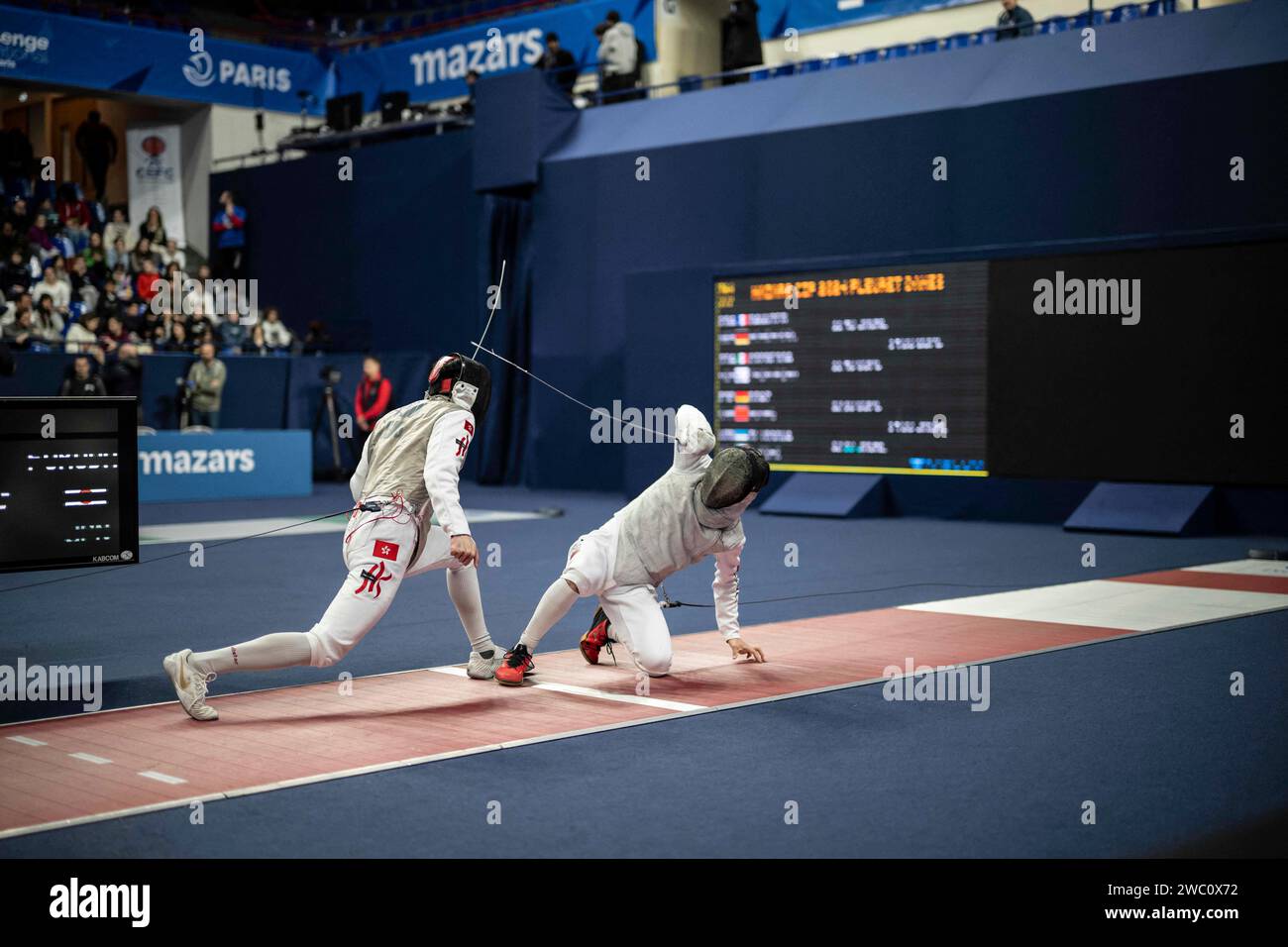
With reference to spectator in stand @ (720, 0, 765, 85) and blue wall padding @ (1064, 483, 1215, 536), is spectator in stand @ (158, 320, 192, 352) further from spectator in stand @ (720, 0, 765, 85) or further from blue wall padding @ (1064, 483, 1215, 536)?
blue wall padding @ (1064, 483, 1215, 536)

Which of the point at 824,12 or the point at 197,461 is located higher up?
the point at 824,12

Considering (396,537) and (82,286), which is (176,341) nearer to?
(82,286)

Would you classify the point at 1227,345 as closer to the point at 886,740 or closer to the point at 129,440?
the point at 886,740

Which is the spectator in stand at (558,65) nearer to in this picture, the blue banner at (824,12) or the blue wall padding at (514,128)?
the blue wall padding at (514,128)

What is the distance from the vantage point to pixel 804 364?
494 inches

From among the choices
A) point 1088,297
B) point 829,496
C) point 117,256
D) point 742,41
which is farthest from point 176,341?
point 1088,297

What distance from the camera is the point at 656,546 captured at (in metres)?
5.22

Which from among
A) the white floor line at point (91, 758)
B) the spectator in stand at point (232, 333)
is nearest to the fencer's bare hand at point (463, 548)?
the white floor line at point (91, 758)

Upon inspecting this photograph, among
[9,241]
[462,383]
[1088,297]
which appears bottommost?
[462,383]

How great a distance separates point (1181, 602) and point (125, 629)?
18.1 ft

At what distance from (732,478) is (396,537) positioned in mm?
1270

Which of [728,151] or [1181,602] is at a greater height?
[728,151]

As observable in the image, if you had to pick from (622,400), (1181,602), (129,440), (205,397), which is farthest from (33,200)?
(1181,602)
